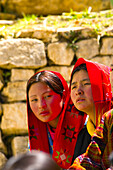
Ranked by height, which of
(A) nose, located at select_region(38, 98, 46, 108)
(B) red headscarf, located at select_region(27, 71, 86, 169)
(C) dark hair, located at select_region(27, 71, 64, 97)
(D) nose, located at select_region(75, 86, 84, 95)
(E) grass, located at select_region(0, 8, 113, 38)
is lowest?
(B) red headscarf, located at select_region(27, 71, 86, 169)

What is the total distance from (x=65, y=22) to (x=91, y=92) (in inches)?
113

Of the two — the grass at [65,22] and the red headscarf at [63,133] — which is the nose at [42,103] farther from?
the grass at [65,22]

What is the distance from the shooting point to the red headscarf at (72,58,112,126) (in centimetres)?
183

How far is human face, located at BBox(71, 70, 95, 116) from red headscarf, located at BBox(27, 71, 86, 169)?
10.5 inches

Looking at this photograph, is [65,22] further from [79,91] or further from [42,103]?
[79,91]

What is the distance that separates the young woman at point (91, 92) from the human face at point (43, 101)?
0.24 metres

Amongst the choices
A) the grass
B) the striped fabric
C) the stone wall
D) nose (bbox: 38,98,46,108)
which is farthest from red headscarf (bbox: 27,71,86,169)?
the grass

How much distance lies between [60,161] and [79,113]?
1.33ft

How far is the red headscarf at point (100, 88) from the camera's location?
6.01 feet

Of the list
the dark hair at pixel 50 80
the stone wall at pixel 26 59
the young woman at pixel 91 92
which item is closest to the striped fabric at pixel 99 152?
the young woman at pixel 91 92

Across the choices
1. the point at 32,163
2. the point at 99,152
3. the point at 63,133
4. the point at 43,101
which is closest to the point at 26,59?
the point at 43,101

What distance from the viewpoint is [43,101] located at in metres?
2.10

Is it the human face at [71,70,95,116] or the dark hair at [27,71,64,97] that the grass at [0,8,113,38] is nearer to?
the dark hair at [27,71,64,97]

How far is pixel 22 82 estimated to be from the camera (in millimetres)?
3865
